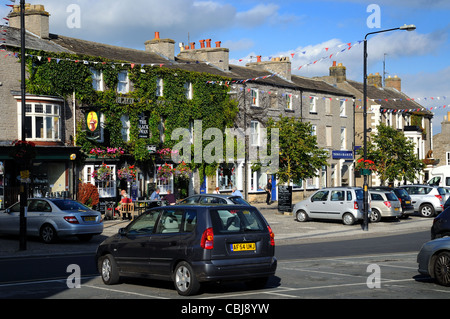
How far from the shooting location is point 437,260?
12.3 meters

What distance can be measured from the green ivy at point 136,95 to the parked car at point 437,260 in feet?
79.7

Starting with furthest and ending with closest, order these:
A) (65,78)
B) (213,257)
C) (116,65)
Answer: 1. (116,65)
2. (65,78)
3. (213,257)

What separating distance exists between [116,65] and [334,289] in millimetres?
27141

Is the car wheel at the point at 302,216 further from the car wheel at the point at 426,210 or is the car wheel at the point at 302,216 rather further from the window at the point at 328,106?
the window at the point at 328,106

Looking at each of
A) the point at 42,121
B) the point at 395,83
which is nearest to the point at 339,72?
the point at 395,83

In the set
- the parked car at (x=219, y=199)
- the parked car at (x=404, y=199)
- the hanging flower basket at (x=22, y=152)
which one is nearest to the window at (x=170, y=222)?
the hanging flower basket at (x=22, y=152)

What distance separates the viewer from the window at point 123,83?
121ft

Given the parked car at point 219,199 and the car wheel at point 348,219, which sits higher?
the parked car at point 219,199

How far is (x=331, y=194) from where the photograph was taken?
3016cm

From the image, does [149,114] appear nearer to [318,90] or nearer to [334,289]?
[318,90]

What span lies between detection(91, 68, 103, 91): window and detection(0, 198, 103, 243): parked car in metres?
14.1

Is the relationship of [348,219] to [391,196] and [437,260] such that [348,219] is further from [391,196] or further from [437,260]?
[437,260]
